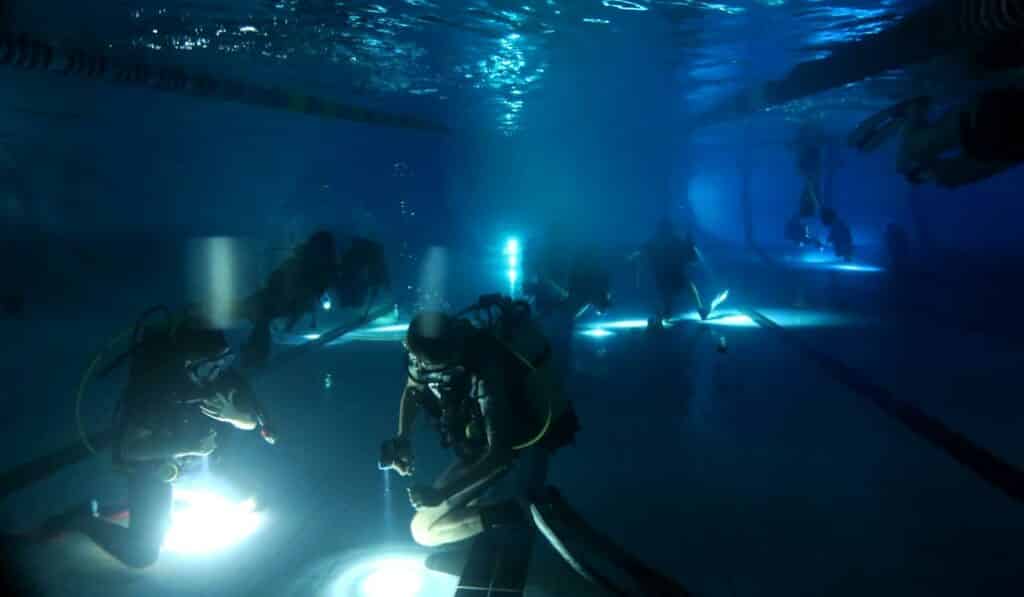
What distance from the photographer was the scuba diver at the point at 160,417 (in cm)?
411

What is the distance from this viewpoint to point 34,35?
8406 mm

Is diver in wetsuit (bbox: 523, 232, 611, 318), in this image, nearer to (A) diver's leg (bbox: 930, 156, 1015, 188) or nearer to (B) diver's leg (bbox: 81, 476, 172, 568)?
(A) diver's leg (bbox: 930, 156, 1015, 188)

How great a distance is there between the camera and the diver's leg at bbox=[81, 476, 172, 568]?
4.29 meters

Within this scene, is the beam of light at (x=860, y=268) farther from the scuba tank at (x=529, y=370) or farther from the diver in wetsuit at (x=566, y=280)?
the scuba tank at (x=529, y=370)

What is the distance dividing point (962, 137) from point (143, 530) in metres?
6.21

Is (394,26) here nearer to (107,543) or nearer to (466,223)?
(107,543)

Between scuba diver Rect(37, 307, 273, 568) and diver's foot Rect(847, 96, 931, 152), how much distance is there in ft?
18.6

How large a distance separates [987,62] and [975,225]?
50094mm

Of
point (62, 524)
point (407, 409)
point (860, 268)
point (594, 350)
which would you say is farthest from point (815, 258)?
point (62, 524)

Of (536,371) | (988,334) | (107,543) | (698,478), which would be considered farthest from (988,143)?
(988,334)

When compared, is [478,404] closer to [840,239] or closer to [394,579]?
[394,579]

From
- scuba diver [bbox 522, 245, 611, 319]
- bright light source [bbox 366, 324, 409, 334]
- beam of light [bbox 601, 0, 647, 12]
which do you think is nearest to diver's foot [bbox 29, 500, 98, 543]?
beam of light [bbox 601, 0, 647, 12]

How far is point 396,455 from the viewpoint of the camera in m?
3.97

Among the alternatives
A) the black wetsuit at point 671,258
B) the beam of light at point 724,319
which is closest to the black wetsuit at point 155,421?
the black wetsuit at point 671,258
